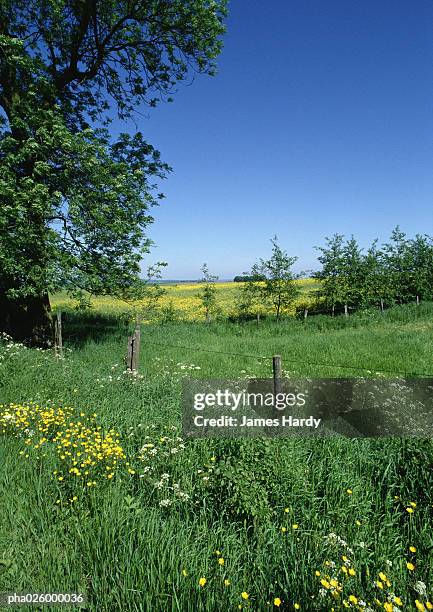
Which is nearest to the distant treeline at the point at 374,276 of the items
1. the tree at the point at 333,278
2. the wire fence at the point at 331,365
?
the tree at the point at 333,278

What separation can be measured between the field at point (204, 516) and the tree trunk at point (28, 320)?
8053mm

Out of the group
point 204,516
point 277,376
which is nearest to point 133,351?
point 277,376

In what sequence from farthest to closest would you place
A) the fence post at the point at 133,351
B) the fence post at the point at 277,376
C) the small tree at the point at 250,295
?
1. the small tree at the point at 250,295
2. the fence post at the point at 133,351
3. the fence post at the point at 277,376

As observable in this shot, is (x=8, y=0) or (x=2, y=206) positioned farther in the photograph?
(x=8, y=0)

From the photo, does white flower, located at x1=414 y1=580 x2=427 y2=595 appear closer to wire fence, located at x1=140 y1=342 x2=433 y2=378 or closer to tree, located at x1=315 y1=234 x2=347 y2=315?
wire fence, located at x1=140 y1=342 x2=433 y2=378

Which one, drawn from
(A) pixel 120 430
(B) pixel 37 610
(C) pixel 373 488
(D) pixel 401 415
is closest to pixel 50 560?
(B) pixel 37 610

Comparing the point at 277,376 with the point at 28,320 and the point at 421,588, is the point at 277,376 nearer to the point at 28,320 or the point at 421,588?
the point at 421,588

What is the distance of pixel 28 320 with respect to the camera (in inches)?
568

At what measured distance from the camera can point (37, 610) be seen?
2617 mm

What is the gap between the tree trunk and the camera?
14.3m

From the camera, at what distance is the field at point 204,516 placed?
9.37 feet

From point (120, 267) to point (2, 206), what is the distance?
426cm

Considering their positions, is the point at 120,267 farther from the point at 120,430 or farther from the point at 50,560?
the point at 50,560

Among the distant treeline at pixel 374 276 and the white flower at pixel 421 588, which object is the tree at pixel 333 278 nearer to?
the distant treeline at pixel 374 276
